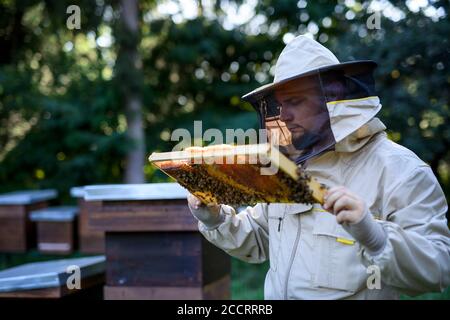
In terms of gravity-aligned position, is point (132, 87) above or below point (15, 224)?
above

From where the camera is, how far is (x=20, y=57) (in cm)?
871

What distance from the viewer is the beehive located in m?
1.48

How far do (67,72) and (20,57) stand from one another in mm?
1147

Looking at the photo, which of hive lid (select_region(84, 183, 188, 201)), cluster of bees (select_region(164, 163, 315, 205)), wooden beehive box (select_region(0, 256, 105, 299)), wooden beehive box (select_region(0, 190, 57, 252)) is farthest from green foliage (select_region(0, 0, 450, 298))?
cluster of bees (select_region(164, 163, 315, 205))

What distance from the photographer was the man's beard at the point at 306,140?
1797 millimetres

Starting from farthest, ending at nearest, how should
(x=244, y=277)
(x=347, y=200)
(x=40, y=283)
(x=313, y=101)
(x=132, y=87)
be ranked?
(x=132, y=87) < (x=244, y=277) < (x=40, y=283) < (x=313, y=101) < (x=347, y=200)

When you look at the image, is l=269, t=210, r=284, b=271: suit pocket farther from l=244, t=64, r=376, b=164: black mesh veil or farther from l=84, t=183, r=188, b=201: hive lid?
l=84, t=183, r=188, b=201: hive lid

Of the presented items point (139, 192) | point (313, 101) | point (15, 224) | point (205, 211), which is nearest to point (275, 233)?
point (205, 211)

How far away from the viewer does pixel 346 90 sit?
1791 mm

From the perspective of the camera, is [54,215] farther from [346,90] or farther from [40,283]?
[346,90]

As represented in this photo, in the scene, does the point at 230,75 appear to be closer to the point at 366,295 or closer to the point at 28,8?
the point at 28,8

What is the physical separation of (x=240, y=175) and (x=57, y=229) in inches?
206

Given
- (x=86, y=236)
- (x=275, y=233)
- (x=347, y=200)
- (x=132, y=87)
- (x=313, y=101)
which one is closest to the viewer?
(x=347, y=200)

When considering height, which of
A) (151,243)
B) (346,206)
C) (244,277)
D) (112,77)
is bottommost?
(244,277)
